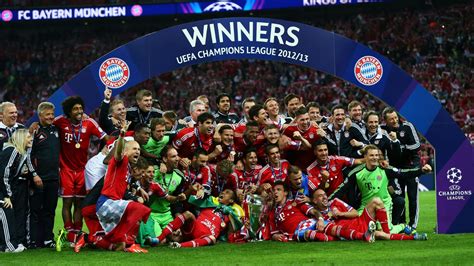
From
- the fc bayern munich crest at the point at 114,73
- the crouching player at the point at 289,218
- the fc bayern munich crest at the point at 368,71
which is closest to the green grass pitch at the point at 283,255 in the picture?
the crouching player at the point at 289,218

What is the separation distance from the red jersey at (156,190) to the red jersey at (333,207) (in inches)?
87.4

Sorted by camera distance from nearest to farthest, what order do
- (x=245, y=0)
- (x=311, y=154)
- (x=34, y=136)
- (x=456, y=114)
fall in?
(x=34, y=136) → (x=311, y=154) → (x=456, y=114) → (x=245, y=0)

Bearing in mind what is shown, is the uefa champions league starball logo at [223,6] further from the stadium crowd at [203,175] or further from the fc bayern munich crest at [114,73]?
the fc bayern munich crest at [114,73]

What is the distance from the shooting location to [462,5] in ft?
118

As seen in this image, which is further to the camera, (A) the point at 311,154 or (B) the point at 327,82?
(B) the point at 327,82

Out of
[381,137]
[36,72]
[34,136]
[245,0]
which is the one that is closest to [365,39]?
[245,0]

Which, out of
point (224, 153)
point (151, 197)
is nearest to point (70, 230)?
point (151, 197)

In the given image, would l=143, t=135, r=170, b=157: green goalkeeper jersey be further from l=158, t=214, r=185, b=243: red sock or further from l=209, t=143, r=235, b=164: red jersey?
l=158, t=214, r=185, b=243: red sock

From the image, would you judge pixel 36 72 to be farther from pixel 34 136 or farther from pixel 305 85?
pixel 34 136

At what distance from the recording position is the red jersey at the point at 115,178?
11.2 meters

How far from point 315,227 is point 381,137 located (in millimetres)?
1949

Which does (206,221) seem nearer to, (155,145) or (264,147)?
(155,145)

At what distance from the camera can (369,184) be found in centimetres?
1263

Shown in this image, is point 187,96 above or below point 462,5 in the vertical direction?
below
